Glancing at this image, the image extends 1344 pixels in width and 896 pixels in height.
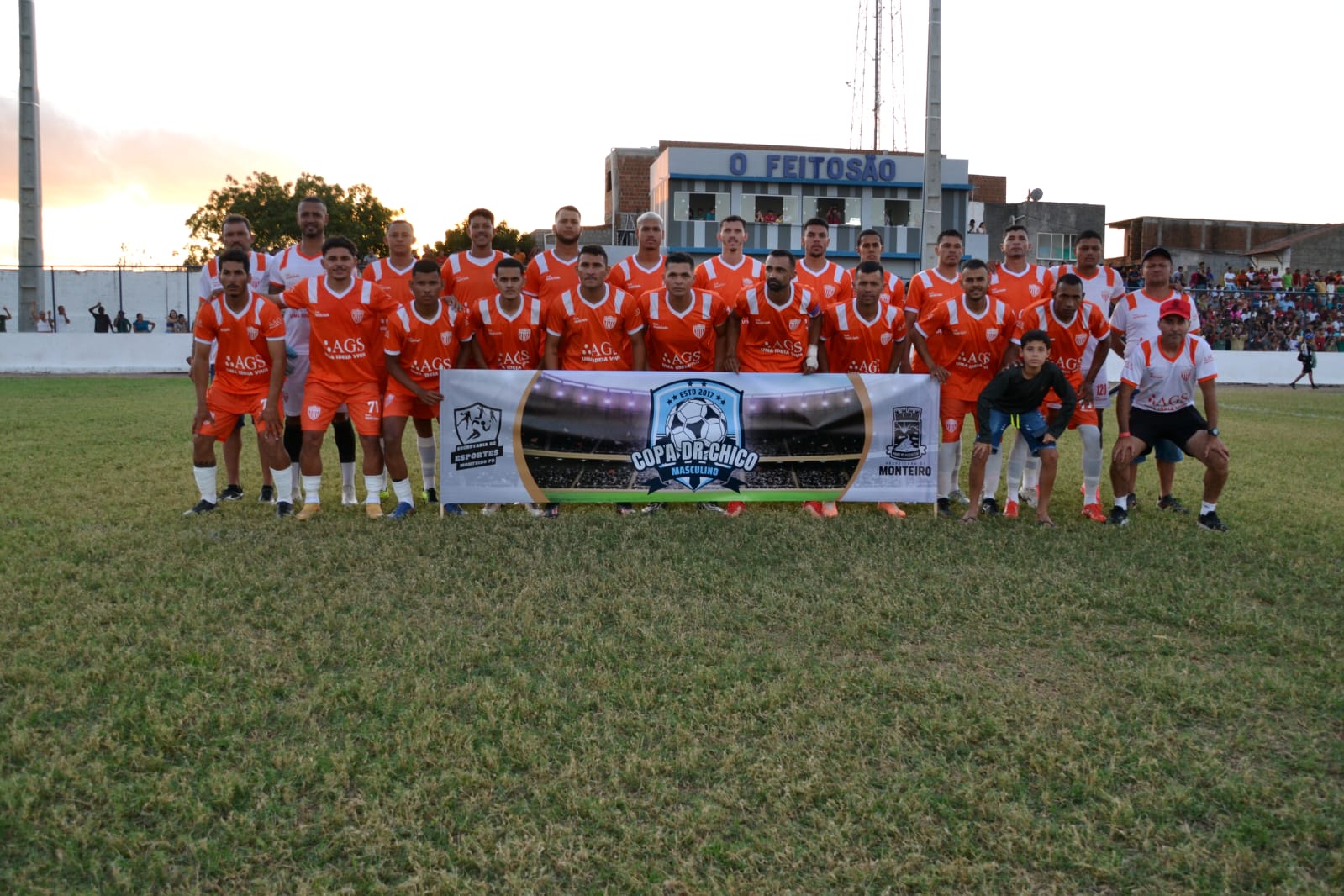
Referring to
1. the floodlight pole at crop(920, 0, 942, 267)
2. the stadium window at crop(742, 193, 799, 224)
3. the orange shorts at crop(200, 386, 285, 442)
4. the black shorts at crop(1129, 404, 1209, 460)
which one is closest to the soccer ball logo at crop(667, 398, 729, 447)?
the orange shorts at crop(200, 386, 285, 442)

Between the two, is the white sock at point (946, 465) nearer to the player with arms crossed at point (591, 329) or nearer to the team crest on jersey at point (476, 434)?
the player with arms crossed at point (591, 329)

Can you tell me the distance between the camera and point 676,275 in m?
6.95

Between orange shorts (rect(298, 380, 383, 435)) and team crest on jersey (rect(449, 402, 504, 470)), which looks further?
team crest on jersey (rect(449, 402, 504, 470))

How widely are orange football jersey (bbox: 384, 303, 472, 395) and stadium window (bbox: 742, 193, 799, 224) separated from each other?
35574 mm

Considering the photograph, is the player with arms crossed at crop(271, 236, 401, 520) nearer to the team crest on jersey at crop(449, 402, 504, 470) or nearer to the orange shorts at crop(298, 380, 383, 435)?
the orange shorts at crop(298, 380, 383, 435)

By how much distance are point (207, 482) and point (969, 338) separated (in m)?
5.70

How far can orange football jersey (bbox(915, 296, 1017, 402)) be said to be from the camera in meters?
7.20

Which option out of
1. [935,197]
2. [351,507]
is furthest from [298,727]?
[935,197]

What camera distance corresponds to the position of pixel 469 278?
25.1 feet

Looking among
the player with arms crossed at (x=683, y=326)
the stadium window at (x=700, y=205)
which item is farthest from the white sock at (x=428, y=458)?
the stadium window at (x=700, y=205)

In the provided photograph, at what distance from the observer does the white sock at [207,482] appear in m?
6.90

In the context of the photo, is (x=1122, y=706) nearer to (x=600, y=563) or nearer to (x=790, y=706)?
(x=790, y=706)

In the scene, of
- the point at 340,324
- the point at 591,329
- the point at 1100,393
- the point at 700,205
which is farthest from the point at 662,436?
the point at 700,205

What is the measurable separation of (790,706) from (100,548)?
4332 millimetres
